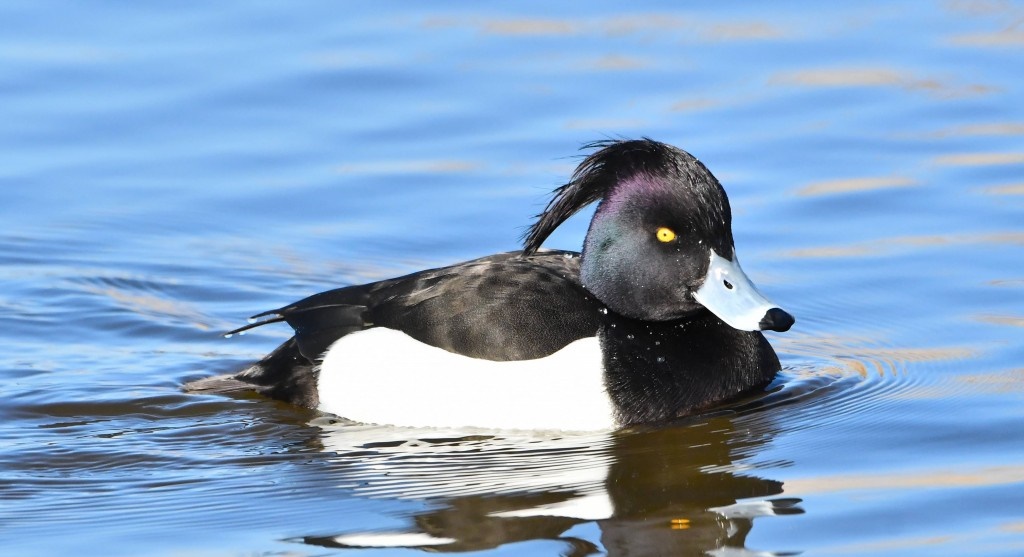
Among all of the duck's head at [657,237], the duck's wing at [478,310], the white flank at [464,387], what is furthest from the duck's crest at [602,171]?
the white flank at [464,387]

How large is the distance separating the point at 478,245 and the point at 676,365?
2.23 m

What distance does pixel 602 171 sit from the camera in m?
6.55

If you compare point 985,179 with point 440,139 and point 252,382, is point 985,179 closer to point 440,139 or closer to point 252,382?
point 440,139

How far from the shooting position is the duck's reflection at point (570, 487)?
17.4 feet

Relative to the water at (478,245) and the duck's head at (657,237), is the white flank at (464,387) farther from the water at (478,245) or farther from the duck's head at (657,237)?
the duck's head at (657,237)

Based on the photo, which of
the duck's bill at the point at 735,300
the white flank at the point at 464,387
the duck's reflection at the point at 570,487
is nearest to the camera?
the duck's reflection at the point at 570,487

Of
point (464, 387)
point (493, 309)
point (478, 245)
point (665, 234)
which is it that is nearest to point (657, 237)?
point (665, 234)

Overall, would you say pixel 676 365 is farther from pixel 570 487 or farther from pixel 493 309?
pixel 570 487

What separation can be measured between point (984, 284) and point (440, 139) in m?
3.39

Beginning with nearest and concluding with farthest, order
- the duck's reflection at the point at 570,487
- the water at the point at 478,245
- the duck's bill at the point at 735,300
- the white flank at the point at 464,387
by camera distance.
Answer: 1. the duck's reflection at the point at 570,487
2. the water at the point at 478,245
3. the white flank at the point at 464,387
4. the duck's bill at the point at 735,300

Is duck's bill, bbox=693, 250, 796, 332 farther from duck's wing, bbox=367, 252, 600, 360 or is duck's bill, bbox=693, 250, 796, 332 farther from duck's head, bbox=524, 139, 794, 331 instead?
duck's wing, bbox=367, 252, 600, 360

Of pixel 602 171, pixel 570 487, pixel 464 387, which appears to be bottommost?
pixel 570 487

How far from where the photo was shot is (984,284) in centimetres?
785

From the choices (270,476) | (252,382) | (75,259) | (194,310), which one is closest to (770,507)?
(270,476)
